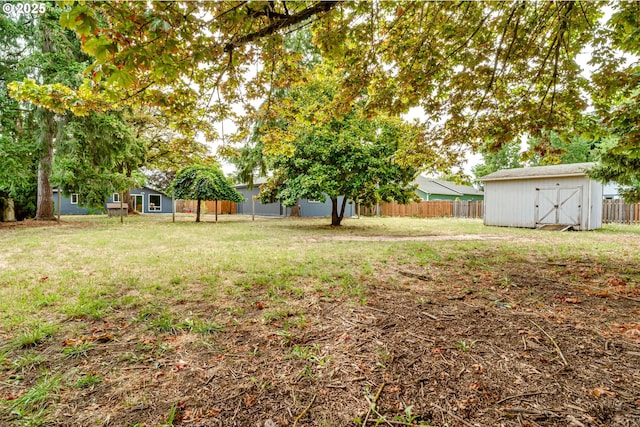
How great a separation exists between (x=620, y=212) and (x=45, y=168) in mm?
27822

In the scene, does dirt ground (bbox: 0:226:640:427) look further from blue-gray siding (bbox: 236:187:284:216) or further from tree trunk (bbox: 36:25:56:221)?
blue-gray siding (bbox: 236:187:284:216)

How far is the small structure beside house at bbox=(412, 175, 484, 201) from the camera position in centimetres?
2722

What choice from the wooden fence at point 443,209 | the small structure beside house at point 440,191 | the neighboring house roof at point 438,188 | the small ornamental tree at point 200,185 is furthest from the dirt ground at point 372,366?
the neighboring house roof at point 438,188

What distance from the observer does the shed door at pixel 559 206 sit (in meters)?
12.7

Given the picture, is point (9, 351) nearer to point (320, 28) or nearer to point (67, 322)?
point (67, 322)

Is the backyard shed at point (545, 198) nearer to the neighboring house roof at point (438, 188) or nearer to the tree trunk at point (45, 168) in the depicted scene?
the neighboring house roof at point (438, 188)

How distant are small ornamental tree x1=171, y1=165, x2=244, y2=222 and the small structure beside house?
56.7ft

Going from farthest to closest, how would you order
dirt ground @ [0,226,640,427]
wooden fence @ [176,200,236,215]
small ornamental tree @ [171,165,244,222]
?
wooden fence @ [176,200,236,215], small ornamental tree @ [171,165,244,222], dirt ground @ [0,226,640,427]

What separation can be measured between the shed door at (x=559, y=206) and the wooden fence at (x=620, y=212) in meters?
5.58

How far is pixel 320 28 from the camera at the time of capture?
427 cm

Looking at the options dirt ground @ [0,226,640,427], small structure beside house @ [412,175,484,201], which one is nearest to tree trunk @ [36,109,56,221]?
dirt ground @ [0,226,640,427]

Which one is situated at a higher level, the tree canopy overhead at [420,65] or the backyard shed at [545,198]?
the tree canopy overhead at [420,65]

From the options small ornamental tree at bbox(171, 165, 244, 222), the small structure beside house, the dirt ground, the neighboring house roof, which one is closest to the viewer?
the dirt ground

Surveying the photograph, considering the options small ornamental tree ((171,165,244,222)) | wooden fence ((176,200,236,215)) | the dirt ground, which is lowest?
the dirt ground
